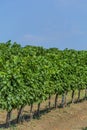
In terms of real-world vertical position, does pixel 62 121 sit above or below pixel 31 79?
below

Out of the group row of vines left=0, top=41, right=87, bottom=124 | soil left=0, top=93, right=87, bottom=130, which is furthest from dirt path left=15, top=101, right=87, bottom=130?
row of vines left=0, top=41, right=87, bottom=124

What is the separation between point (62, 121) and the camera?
113 feet

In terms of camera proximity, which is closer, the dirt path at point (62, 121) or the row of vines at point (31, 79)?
the row of vines at point (31, 79)

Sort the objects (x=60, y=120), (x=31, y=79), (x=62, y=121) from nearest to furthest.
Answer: (x=31, y=79), (x=62, y=121), (x=60, y=120)

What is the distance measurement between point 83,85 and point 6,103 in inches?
778

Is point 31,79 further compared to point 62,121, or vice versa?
point 62,121

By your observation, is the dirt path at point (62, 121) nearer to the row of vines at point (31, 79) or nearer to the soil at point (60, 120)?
the soil at point (60, 120)

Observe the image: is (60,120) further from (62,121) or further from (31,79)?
(31,79)

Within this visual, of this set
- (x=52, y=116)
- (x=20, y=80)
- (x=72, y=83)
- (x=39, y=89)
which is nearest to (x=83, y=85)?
(x=72, y=83)

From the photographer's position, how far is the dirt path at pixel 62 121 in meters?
31.4

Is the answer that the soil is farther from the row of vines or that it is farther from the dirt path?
the row of vines

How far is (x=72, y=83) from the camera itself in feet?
144

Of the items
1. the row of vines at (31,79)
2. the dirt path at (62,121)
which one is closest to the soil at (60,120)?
the dirt path at (62,121)

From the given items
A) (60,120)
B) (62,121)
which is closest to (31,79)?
(62,121)
